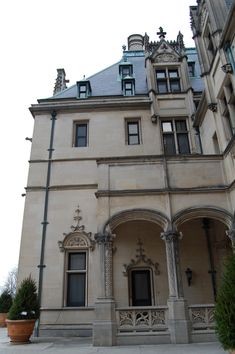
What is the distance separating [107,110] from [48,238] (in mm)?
7252

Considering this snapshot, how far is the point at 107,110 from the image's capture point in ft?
52.6

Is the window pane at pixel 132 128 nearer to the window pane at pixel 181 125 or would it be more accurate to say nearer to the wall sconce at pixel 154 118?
the wall sconce at pixel 154 118

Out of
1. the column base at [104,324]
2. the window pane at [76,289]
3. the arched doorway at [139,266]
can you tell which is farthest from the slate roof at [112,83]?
the column base at [104,324]

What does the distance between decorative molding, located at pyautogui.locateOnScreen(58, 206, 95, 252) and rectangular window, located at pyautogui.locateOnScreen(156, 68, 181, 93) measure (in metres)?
8.62

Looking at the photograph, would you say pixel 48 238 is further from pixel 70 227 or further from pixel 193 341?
pixel 193 341

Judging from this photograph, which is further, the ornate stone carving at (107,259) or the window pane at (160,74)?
the window pane at (160,74)

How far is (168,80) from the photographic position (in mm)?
16672

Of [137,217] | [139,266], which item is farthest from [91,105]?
[139,266]

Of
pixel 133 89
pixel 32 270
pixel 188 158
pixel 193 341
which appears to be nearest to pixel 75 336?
pixel 32 270

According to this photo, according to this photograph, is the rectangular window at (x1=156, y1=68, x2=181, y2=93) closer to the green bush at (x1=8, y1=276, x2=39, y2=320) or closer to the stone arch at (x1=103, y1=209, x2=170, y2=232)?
the stone arch at (x1=103, y1=209, x2=170, y2=232)

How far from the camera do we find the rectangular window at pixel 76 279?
1245cm

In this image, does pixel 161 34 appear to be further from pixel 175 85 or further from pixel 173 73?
pixel 175 85

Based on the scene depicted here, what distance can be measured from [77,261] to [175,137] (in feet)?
25.3

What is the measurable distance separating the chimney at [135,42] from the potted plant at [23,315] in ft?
A: 72.5
